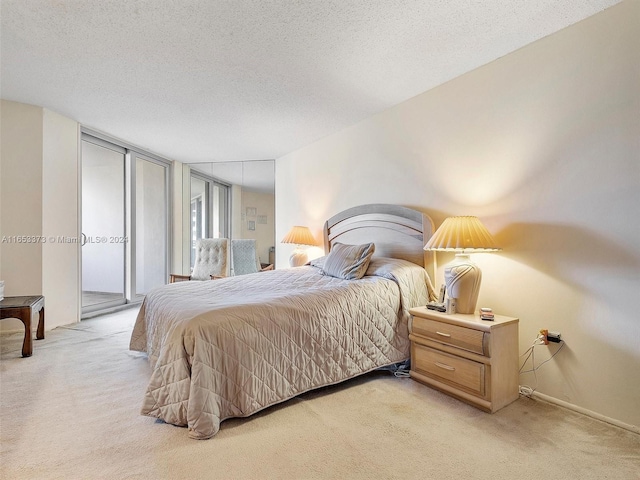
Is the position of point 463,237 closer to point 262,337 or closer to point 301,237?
point 262,337

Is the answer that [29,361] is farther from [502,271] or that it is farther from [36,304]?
[502,271]

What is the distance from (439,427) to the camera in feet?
5.94

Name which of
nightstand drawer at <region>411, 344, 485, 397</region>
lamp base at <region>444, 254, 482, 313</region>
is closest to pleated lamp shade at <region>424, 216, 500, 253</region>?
lamp base at <region>444, 254, 482, 313</region>

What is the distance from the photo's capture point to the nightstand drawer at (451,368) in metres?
2.01

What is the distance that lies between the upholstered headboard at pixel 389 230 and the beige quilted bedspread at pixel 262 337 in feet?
0.83

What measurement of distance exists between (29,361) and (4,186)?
185 centimetres

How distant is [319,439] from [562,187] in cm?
208

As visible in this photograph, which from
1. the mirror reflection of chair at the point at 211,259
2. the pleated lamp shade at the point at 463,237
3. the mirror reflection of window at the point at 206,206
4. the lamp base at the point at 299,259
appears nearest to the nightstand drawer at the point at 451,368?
the pleated lamp shade at the point at 463,237

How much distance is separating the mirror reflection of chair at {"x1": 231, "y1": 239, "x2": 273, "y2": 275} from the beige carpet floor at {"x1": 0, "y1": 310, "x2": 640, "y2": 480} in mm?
2785

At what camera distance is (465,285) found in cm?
223

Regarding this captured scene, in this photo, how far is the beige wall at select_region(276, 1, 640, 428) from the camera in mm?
1833

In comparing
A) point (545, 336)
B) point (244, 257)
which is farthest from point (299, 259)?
point (545, 336)

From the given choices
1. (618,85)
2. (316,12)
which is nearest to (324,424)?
(316,12)

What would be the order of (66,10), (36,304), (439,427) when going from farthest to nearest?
(36,304) → (66,10) → (439,427)
